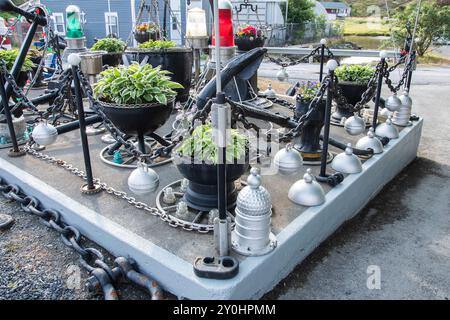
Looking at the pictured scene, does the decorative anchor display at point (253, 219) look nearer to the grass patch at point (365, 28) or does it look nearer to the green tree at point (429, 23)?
the green tree at point (429, 23)

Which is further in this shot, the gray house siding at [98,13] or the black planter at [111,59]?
the gray house siding at [98,13]

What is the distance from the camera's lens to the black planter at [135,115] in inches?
166

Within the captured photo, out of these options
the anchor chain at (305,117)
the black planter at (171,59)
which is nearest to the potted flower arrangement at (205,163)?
the anchor chain at (305,117)

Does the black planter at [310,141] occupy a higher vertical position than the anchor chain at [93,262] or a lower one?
higher

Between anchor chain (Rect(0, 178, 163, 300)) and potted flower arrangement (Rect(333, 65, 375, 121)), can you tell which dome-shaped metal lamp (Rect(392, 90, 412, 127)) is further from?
anchor chain (Rect(0, 178, 163, 300))

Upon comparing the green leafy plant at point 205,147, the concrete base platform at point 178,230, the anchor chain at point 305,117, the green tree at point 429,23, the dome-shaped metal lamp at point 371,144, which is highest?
the green tree at point 429,23

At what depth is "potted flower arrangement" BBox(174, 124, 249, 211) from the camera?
3354 mm

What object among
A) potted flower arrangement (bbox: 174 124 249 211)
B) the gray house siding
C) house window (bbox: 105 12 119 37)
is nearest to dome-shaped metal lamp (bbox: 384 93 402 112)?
potted flower arrangement (bbox: 174 124 249 211)

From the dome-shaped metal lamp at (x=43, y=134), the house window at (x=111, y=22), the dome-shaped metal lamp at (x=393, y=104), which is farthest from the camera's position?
the house window at (x=111, y=22)

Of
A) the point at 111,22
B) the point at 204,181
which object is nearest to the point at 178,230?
the point at 204,181

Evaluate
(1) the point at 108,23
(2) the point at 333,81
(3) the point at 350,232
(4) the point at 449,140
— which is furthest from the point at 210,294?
(1) the point at 108,23

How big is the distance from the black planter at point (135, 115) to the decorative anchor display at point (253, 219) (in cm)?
186

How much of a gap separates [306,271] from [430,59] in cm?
2437

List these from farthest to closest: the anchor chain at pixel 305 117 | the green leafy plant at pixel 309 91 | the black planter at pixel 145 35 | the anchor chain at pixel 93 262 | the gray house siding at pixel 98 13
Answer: the gray house siding at pixel 98 13, the black planter at pixel 145 35, the green leafy plant at pixel 309 91, the anchor chain at pixel 305 117, the anchor chain at pixel 93 262
